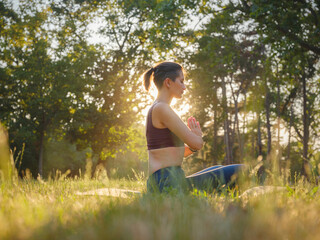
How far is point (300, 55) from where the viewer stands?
34.2 feet

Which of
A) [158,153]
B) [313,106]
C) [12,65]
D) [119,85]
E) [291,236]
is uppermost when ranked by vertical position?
[12,65]

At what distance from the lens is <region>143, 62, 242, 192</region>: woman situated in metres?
3.66

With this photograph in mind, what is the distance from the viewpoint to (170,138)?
384cm

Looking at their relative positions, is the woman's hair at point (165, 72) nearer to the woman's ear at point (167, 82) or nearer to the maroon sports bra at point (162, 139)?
the woman's ear at point (167, 82)

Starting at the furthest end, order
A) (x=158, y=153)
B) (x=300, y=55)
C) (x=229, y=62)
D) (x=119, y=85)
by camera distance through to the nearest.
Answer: (x=119, y=85)
(x=229, y=62)
(x=300, y=55)
(x=158, y=153)

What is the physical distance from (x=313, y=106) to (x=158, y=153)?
2767 centimetres

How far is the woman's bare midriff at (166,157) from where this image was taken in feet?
12.5

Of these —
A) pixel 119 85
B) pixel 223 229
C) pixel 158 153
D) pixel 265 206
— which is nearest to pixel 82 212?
pixel 223 229

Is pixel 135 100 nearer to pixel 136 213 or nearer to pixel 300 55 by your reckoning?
pixel 300 55

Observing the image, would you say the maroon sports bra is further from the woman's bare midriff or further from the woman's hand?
the woman's hand

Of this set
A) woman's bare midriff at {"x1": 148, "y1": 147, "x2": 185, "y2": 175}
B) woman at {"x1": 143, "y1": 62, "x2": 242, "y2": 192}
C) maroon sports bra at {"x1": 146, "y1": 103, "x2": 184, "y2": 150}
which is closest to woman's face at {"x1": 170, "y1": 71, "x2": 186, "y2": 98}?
woman at {"x1": 143, "y1": 62, "x2": 242, "y2": 192}

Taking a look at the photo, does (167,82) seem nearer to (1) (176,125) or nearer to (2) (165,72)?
(2) (165,72)

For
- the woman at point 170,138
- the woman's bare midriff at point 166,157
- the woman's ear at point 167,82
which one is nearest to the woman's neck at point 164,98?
the woman at point 170,138

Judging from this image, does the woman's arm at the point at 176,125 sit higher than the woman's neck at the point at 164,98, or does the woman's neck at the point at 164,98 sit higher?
the woman's neck at the point at 164,98
